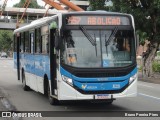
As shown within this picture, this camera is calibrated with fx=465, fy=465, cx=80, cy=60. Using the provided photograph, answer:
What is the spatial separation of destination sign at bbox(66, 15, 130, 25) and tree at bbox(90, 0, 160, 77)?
16205 millimetres

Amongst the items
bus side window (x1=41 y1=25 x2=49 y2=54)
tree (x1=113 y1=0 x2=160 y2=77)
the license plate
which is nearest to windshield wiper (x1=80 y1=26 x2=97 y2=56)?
the license plate

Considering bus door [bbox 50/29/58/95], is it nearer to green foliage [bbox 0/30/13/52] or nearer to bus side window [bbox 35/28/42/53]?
bus side window [bbox 35/28/42/53]

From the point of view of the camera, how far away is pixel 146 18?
3034cm

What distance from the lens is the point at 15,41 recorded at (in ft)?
74.1

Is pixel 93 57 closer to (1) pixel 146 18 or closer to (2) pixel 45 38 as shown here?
(2) pixel 45 38

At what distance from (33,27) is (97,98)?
17.7ft

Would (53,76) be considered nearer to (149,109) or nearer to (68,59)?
(68,59)

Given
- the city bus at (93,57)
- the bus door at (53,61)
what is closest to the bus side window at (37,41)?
the bus door at (53,61)

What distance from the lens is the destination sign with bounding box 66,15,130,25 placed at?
42.5 feet

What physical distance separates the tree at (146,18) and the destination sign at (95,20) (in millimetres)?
16205

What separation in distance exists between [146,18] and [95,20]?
17826 millimetres

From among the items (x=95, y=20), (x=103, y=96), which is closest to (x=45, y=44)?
(x=95, y=20)

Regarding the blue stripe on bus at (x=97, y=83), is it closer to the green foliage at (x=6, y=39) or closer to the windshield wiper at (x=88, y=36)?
the windshield wiper at (x=88, y=36)

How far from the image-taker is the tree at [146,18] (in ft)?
96.6
